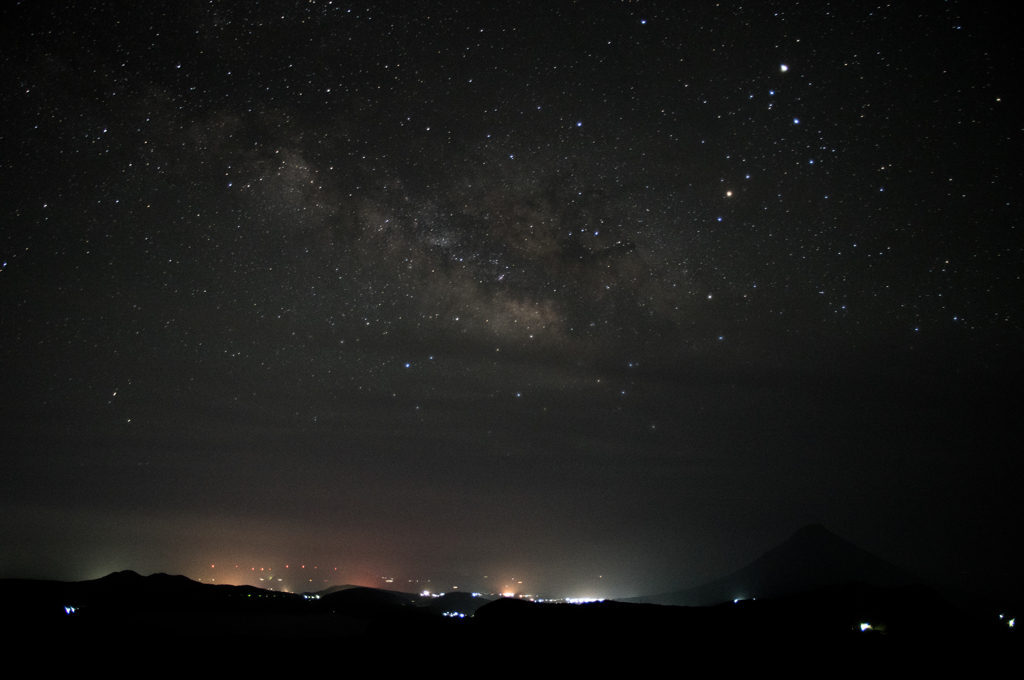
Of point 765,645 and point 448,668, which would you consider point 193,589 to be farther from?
point 765,645

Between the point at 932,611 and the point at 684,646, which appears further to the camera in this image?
the point at 932,611

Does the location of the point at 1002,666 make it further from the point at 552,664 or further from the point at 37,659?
the point at 37,659

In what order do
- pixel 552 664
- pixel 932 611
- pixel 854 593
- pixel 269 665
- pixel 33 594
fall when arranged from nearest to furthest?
pixel 552 664 → pixel 269 665 → pixel 932 611 → pixel 33 594 → pixel 854 593

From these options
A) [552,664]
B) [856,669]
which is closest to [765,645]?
[856,669]

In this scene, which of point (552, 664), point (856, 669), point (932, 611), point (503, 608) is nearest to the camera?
point (856, 669)

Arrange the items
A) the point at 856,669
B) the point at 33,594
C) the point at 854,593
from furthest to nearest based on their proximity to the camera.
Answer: the point at 854,593, the point at 33,594, the point at 856,669

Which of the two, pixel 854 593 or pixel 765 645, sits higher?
pixel 765 645

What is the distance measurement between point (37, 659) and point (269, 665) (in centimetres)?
839

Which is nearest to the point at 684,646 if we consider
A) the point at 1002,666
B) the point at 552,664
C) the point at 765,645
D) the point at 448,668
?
the point at 765,645

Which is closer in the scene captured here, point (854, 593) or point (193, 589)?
point (854, 593)

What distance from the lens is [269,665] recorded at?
904 inches

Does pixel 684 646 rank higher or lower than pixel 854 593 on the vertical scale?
higher

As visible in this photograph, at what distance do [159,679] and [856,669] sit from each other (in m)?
24.5

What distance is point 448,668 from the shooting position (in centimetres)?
2102
